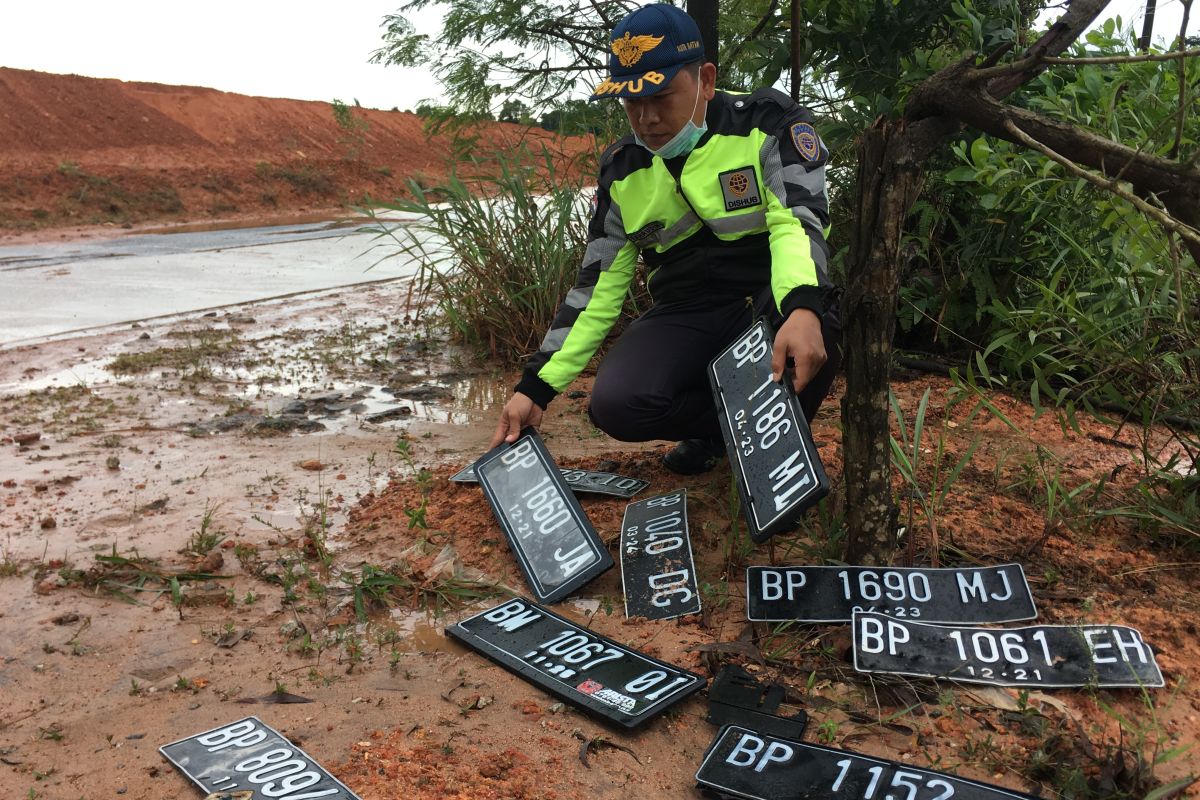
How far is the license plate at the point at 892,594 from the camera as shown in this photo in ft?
6.95

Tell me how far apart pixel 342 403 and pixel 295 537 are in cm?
161

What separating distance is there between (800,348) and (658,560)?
2.27 ft

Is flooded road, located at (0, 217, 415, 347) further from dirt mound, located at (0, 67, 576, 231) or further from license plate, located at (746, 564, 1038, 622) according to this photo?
license plate, located at (746, 564, 1038, 622)

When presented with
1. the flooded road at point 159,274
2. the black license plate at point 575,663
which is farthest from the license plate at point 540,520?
the flooded road at point 159,274

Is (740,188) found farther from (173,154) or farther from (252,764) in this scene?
(173,154)

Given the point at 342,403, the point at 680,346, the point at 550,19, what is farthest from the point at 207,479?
the point at 550,19

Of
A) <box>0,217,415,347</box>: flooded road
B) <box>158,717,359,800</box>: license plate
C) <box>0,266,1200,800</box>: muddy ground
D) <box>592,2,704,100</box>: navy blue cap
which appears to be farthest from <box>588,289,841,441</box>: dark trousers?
<box>0,217,415,347</box>: flooded road

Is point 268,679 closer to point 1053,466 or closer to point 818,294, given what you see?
point 818,294

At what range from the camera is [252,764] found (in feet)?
5.51

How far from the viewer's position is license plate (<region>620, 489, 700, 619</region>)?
7.64 ft

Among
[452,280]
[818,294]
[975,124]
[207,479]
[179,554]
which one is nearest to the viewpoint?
[975,124]

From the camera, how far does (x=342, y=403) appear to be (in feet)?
14.3

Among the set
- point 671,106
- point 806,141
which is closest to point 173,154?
point 671,106

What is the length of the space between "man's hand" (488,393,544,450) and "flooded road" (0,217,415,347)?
7.91ft
